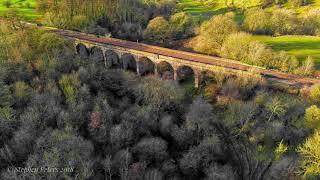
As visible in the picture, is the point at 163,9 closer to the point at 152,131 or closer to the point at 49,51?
the point at 49,51

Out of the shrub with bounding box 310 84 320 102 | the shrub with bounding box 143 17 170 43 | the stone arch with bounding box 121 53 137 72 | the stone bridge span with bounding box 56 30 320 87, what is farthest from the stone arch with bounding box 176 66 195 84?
the shrub with bounding box 310 84 320 102

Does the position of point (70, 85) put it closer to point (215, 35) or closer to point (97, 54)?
point (97, 54)

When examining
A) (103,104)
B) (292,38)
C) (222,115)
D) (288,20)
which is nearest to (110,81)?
(103,104)

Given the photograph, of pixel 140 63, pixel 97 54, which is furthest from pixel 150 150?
pixel 97 54

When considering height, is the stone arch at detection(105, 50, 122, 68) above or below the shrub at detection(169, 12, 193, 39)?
below

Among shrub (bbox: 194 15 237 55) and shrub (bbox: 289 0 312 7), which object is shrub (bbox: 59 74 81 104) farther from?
shrub (bbox: 289 0 312 7)

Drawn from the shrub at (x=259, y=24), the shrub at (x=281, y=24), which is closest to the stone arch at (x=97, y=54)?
the shrub at (x=259, y=24)
